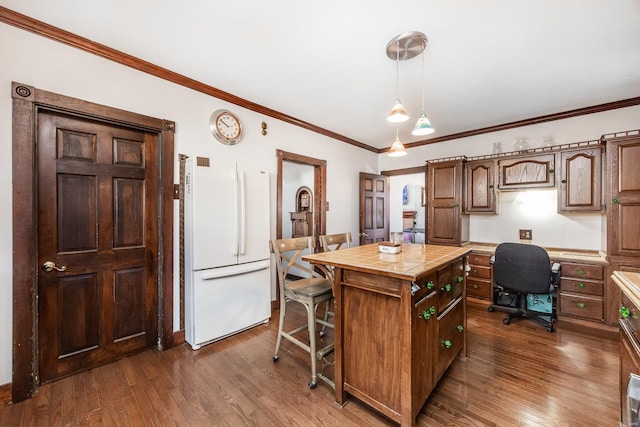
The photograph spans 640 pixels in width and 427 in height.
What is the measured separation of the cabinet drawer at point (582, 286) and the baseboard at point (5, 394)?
16.9ft

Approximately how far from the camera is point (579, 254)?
3285 mm

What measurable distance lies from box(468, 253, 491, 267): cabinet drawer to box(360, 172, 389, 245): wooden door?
5.47 ft

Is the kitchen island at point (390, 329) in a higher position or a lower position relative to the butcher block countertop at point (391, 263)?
lower

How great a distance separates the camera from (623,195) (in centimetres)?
279

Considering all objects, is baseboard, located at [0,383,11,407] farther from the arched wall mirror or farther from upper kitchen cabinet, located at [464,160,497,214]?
upper kitchen cabinet, located at [464,160,497,214]

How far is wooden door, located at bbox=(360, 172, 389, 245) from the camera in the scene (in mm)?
4773

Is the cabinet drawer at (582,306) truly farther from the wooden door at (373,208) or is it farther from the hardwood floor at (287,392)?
the wooden door at (373,208)

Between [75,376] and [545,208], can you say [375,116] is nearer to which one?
[545,208]

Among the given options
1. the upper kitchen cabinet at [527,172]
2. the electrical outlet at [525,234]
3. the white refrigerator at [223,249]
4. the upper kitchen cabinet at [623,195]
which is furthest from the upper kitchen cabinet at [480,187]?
the white refrigerator at [223,249]

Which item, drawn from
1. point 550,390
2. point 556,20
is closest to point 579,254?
point 550,390

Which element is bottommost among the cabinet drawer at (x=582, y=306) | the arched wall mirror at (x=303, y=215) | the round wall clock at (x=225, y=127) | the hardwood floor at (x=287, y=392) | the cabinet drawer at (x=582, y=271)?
the hardwood floor at (x=287, y=392)

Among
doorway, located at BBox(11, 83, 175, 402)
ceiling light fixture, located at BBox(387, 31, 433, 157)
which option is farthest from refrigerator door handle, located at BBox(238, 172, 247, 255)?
ceiling light fixture, located at BBox(387, 31, 433, 157)

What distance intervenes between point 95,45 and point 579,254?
215 inches

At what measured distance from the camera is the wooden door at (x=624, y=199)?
2727mm
